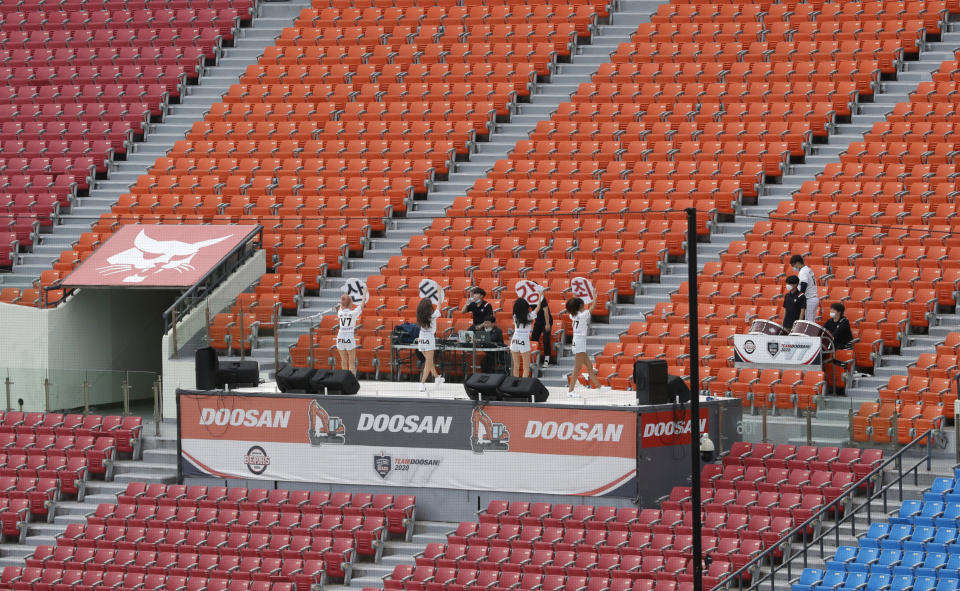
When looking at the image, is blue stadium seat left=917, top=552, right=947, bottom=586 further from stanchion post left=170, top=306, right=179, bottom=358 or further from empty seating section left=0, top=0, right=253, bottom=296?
empty seating section left=0, top=0, right=253, bottom=296

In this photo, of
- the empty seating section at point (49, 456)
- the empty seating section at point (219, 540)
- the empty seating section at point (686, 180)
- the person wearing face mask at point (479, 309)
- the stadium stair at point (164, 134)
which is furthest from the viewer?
the stadium stair at point (164, 134)

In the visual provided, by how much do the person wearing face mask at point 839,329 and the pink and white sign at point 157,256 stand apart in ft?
33.0

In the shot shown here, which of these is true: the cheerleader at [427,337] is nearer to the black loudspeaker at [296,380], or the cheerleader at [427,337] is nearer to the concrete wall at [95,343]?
the black loudspeaker at [296,380]

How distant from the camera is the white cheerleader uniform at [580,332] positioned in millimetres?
23625

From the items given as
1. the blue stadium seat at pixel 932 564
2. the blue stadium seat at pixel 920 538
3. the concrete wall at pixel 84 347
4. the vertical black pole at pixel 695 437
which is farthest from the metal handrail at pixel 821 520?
the concrete wall at pixel 84 347

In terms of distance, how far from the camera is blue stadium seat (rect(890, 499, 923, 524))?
20.6m

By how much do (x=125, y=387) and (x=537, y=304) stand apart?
6490 millimetres

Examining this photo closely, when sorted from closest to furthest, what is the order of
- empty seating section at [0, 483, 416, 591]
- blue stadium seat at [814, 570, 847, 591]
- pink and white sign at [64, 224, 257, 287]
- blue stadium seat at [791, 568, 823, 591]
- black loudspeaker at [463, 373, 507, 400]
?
blue stadium seat at [814, 570, 847, 591]
blue stadium seat at [791, 568, 823, 591]
empty seating section at [0, 483, 416, 591]
black loudspeaker at [463, 373, 507, 400]
pink and white sign at [64, 224, 257, 287]

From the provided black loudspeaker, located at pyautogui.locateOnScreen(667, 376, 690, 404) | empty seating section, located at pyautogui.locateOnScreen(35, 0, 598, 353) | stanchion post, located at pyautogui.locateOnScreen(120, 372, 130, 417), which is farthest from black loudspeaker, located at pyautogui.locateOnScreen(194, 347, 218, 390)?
black loudspeaker, located at pyautogui.locateOnScreen(667, 376, 690, 404)

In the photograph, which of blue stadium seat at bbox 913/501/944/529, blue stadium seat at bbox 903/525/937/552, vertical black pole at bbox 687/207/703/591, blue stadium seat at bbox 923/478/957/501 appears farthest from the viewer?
blue stadium seat at bbox 923/478/957/501

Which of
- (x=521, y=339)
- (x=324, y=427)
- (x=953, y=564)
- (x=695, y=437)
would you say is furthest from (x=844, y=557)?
(x=324, y=427)

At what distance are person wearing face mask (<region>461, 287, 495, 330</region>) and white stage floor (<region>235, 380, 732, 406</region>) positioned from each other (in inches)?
42.7

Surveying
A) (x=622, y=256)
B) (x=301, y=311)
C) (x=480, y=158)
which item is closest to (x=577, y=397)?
(x=622, y=256)

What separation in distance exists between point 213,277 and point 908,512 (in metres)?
12.4
